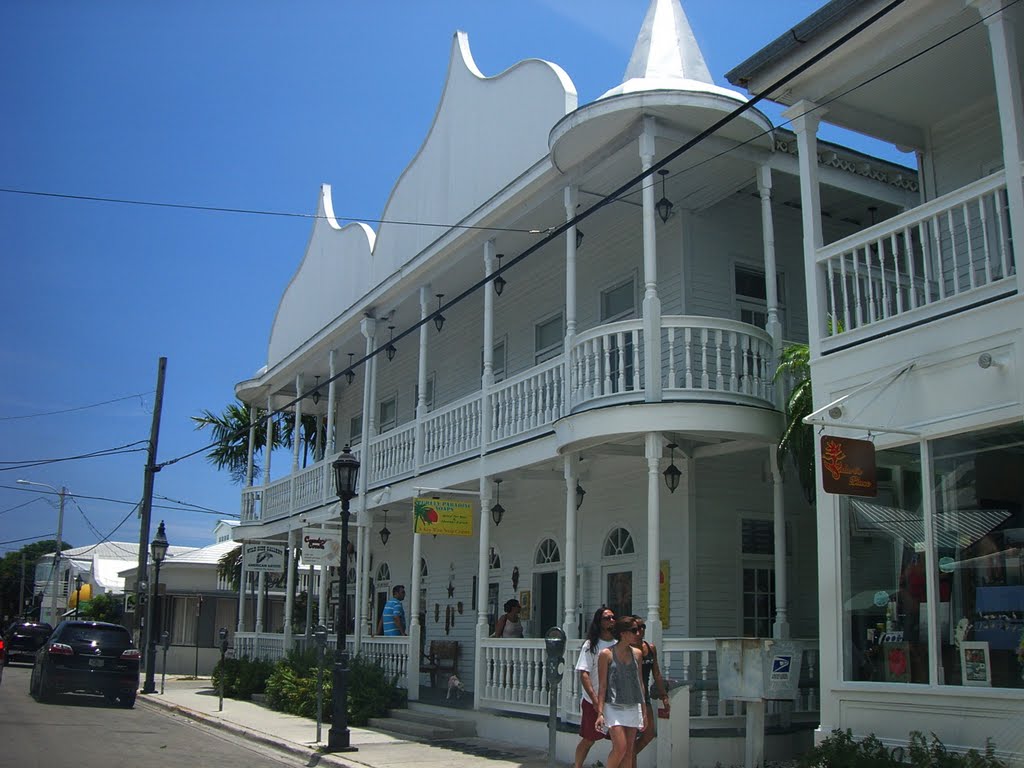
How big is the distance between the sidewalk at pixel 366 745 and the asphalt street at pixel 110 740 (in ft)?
0.85

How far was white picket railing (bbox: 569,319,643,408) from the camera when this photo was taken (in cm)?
1245

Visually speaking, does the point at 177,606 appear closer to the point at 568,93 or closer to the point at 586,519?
the point at 586,519

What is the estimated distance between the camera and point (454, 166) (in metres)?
17.8

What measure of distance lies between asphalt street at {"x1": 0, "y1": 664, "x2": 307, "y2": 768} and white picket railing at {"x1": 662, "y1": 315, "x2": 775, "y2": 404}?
6595 mm

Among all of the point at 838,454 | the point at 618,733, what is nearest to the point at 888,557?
the point at 838,454

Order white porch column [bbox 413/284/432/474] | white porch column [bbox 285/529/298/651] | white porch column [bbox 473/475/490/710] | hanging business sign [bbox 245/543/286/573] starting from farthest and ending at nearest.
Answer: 1. white porch column [bbox 285/529/298/651]
2. hanging business sign [bbox 245/543/286/573]
3. white porch column [bbox 413/284/432/474]
4. white porch column [bbox 473/475/490/710]

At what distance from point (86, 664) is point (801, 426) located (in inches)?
552

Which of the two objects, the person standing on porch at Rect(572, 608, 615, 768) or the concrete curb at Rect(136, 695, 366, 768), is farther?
the concrete curb at Rect(136, 695, 366, 768)

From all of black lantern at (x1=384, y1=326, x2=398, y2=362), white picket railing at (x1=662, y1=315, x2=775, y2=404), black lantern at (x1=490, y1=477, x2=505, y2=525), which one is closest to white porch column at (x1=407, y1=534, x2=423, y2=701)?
black lantern at (x1=490, y1=477, x2=505, y2=525)

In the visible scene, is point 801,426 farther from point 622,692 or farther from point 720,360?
point 622,692

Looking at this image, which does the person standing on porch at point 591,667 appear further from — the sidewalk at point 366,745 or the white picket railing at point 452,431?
the white picket railing at point 452,431

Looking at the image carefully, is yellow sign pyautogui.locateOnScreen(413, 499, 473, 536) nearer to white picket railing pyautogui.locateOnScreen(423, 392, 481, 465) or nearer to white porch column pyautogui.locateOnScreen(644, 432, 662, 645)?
white picket railing pyautogui.locateOnScreen(423, 392, 481, 465)

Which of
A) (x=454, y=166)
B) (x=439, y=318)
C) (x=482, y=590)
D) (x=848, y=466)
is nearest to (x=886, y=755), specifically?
(x=848, y=466)

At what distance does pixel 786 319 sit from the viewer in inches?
622
